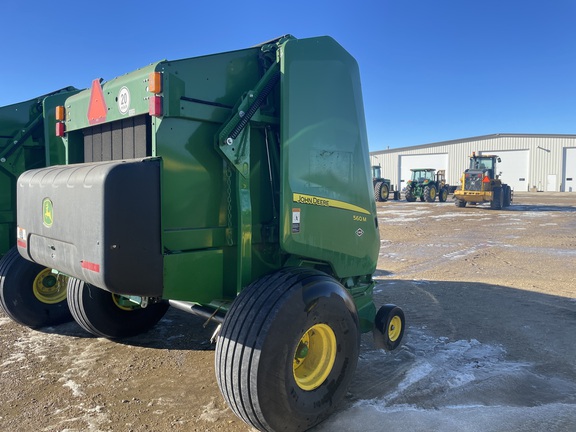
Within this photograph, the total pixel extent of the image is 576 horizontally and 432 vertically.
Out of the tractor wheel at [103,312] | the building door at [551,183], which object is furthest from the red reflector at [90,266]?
the building door at [551,183]

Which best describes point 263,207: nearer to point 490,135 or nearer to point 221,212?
point 221,212

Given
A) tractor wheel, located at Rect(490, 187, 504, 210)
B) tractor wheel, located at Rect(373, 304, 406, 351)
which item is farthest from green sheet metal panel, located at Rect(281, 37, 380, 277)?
tractor wheel, located at Rect(490, 187, 504, 210)

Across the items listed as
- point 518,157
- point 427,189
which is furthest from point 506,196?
point 518,157

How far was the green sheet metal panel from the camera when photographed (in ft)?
10.2

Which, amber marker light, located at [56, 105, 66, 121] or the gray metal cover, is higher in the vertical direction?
amber marker light, located at [56, 105, 66, 121]

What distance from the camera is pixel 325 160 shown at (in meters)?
3.34

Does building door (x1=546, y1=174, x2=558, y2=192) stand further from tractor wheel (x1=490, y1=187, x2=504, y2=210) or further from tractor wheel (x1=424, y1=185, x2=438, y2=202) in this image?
tractor wheel (x1=490, y1=187, x2=504, y2=210)

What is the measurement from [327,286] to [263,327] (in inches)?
22.6

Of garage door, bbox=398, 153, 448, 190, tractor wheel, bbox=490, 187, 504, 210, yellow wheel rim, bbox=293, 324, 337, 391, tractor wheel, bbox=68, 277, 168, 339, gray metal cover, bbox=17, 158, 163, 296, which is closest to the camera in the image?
gray metal cover, bbox=17, 158, 163, 296

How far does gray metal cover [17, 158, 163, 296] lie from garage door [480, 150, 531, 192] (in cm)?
5293

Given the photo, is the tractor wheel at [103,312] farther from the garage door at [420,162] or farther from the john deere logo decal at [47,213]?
the garage door at [420,162]

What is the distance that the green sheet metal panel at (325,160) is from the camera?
3.09 meters

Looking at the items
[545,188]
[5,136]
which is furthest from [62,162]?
[545,188]

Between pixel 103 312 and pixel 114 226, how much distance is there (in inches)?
85.3
